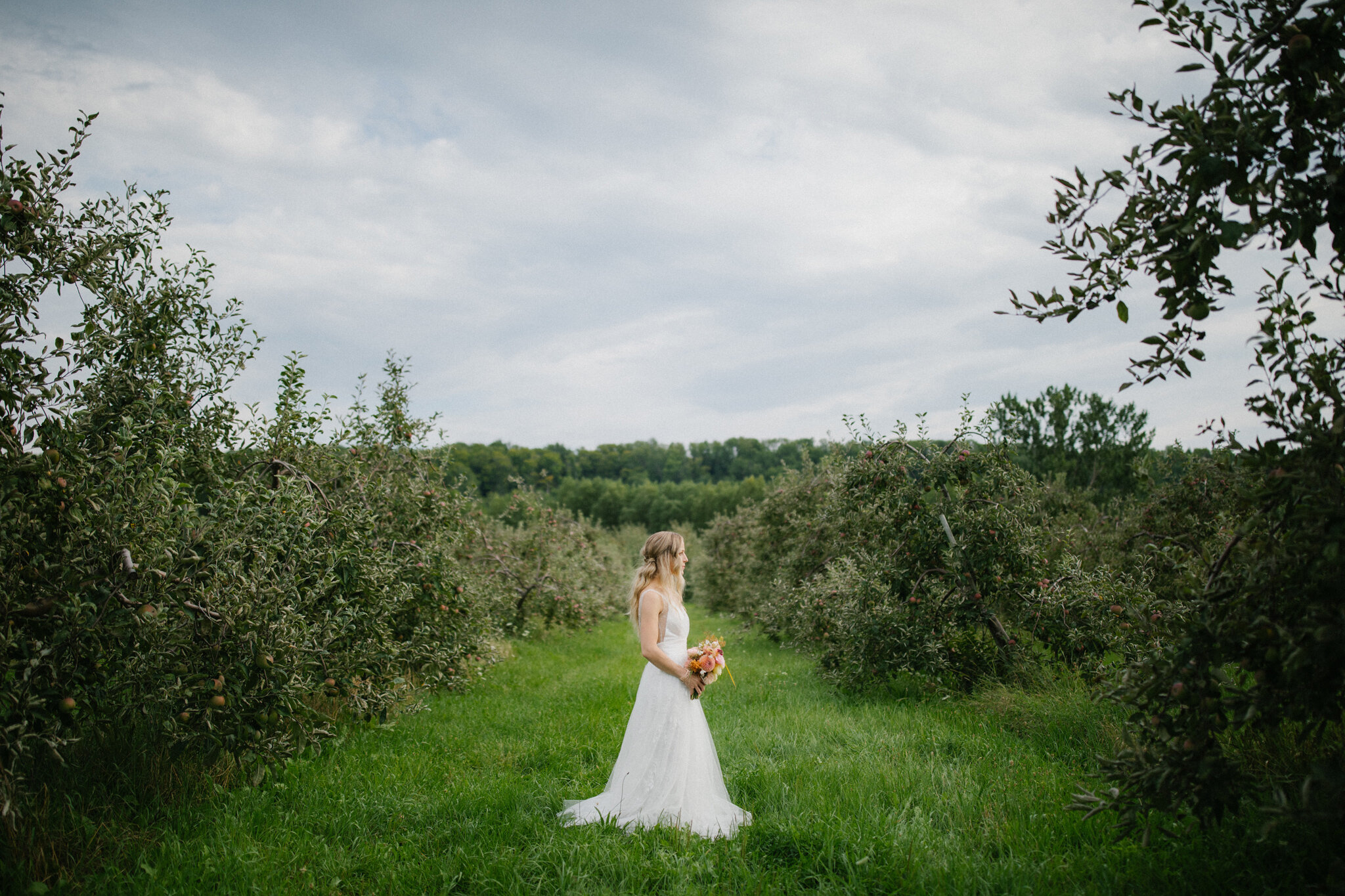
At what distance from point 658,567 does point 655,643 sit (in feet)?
1.90

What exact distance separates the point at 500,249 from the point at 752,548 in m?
11.4

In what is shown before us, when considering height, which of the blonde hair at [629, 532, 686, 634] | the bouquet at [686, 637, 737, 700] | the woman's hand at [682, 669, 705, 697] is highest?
the blonde hair at [629, 532, 686, 634]

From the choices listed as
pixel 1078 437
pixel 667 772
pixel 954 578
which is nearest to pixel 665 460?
pixel 1078 437

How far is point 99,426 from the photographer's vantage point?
4.63m

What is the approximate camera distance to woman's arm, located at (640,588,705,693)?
4801 mm

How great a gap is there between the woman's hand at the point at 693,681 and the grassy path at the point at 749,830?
0.94 m

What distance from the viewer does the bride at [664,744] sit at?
451 centimetres

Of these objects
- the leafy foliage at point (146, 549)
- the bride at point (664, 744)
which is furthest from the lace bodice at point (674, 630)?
the leafy foliage at point (146, 549)

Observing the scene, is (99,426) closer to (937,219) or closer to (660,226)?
(937,219)

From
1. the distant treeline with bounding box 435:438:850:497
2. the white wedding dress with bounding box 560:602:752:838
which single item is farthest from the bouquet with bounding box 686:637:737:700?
the distant treeline with bounding box 435:438:850:497

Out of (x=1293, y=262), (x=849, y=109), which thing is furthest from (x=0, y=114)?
(x=849, y=109)

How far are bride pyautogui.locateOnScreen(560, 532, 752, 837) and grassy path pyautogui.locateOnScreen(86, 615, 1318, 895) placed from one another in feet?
0.86

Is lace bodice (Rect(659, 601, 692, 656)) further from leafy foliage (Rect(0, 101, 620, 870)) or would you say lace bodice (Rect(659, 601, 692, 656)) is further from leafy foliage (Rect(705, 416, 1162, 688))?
leafy foliage (Rect(705, 416, 1162, 688))

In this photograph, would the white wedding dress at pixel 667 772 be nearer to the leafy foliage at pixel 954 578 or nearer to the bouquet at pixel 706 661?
the bouquet at pixel 706 661
